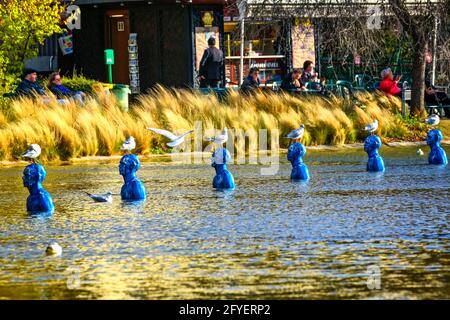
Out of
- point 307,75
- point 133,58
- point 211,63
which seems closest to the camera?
point 307,75

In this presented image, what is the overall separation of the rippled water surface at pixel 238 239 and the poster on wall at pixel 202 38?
16.7m

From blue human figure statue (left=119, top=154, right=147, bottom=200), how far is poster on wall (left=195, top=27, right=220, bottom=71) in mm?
19555

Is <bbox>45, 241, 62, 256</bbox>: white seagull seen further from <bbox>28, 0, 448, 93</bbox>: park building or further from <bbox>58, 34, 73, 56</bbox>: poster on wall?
<bbox>58, 34, 73, 56</bbox>: poster on wall

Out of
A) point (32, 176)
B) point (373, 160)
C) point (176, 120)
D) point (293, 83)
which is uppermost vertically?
point (293, 83)

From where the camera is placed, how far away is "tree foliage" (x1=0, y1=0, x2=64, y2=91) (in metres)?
29.5

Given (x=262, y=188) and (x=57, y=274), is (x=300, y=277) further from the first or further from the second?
(x=262, y=188)

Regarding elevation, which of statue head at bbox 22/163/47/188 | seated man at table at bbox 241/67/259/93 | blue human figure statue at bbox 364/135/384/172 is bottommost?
blue human figure statue at bbox 364/135/384/172

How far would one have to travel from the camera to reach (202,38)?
112ft

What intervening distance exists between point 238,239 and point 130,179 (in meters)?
3.51

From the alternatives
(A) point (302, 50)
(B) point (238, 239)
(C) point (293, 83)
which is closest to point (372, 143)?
(B) point (238, 239)

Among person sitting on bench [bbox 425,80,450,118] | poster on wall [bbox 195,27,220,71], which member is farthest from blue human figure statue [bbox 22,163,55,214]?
poster on wall [bbox 195,27,220,71]

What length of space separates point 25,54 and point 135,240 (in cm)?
2016

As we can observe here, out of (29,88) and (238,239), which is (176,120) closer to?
(29,88)

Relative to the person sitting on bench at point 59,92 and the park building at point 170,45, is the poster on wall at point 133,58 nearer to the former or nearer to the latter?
the park building at point 170,45
